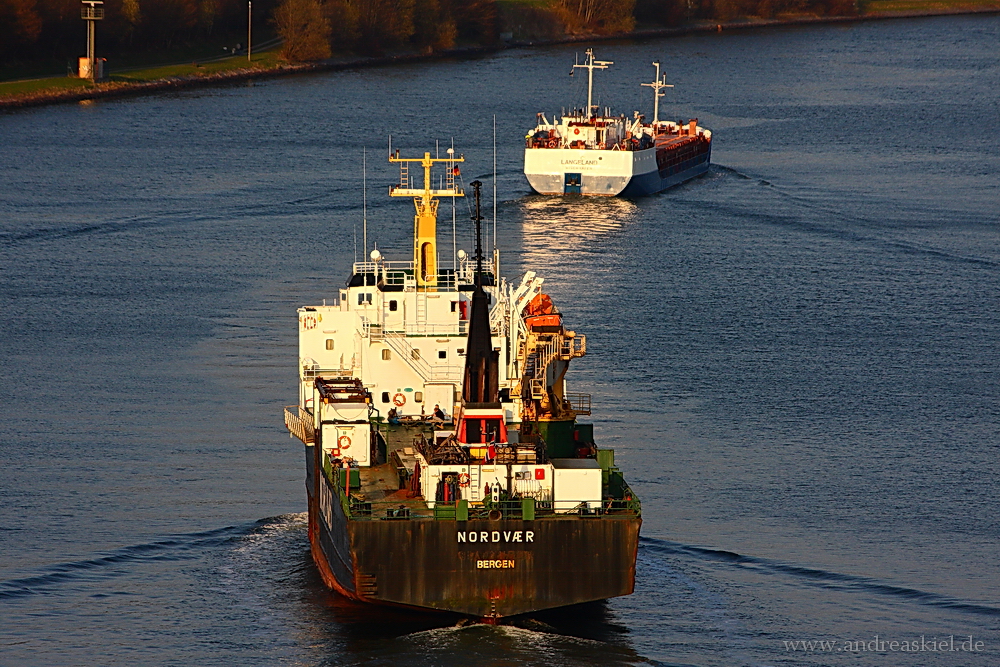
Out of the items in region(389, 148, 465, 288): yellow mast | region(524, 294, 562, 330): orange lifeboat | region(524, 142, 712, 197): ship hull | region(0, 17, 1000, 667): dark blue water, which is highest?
region(389, 148, 465, 288): yellow mast

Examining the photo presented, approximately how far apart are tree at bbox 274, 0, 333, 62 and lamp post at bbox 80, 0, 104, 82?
21629 millimetres

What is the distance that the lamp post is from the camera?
521 ft

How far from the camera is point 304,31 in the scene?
178 meters

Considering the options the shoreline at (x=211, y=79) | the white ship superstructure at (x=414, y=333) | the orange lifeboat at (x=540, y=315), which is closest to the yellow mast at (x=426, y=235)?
the white ship superstructure at (x=414, y=333)

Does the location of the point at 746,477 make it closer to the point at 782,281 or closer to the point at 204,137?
the point at 782,281

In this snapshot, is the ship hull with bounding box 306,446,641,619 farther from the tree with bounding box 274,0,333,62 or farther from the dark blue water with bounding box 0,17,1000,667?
the tree with bounding box 274,0,333,62

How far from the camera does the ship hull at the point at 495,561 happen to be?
4159 centimetres

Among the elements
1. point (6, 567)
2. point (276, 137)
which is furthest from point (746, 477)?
point (276, 137)

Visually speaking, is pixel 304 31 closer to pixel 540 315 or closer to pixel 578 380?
pixel 578 380

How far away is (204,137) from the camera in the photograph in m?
133

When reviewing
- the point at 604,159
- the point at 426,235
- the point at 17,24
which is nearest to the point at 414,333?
the point at 426,235

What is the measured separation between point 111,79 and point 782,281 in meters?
88.2

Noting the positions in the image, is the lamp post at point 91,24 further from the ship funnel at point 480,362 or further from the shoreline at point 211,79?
the ship funnel at point 480,362

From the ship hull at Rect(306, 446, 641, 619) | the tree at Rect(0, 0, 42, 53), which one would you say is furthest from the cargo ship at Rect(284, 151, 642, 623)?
the tree at Rect(0, 0, 42, 53)
